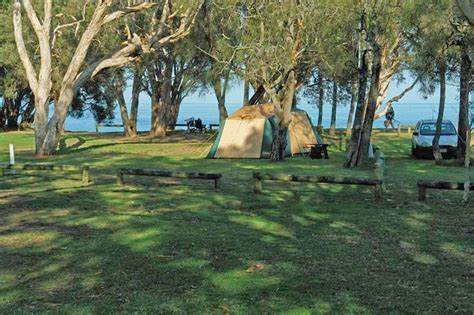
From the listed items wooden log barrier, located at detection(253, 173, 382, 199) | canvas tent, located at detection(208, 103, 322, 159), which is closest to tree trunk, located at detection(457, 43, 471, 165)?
canvas tent, located at detection(208, 103, 322, 159)

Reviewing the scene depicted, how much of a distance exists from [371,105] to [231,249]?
12169mm

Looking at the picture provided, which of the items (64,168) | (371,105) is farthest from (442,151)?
(64,168)

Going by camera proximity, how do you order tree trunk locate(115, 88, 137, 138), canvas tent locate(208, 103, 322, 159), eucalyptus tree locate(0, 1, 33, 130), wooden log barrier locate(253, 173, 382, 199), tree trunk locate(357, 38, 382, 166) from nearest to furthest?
wooden log barrier locate(253, 173, 382, 199)
tree trunk locate(357, 38, 382, 166)
canvas tent locate(208, 103, 322, 159)
eucalyptus tree locate(0, 1, 33, 130)
tree trunk locate(115, 88, 137, 138)

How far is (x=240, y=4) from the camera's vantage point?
24.7m

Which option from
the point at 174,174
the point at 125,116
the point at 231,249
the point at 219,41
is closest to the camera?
the point at 231,249

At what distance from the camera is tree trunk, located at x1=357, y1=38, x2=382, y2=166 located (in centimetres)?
1839

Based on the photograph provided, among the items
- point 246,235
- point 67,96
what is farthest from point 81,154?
point 246,235

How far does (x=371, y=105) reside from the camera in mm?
18625

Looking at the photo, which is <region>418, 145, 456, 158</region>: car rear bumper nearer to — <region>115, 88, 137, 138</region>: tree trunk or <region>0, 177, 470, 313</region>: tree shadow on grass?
<region>0, 177, 470, 313</region>: tree shadow on grass

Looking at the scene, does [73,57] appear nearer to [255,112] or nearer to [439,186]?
[255,112]

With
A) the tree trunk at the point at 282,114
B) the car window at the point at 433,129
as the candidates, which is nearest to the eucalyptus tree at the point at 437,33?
the car window at the point at 433,129

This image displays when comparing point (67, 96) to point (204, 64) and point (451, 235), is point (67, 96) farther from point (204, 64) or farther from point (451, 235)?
point (451, 235)

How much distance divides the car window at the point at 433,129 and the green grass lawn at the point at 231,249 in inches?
409

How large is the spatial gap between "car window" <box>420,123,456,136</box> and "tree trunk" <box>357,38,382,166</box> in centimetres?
597
